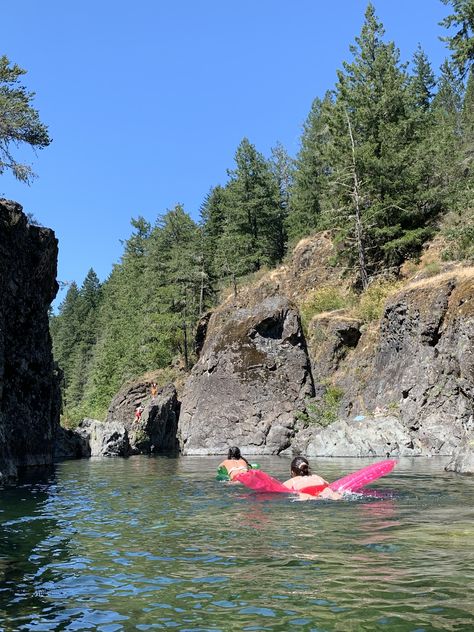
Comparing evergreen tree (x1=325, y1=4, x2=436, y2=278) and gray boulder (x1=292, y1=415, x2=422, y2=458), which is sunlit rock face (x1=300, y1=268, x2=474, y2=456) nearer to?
gray boulder (x1=292, y1=415, x2=422, y2=458)

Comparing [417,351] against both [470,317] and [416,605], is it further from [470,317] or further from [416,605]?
[416,605]

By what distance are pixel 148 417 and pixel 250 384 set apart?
8.83 metres

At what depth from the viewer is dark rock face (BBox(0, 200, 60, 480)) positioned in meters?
21.8

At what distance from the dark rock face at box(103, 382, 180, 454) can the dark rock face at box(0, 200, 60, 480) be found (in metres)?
10.6

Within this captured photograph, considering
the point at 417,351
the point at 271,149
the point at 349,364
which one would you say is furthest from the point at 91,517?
the point at 271,149

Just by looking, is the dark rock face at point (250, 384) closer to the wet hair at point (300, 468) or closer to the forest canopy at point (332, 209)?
the forest canopy at point (332, 209)

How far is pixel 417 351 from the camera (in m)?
26.6

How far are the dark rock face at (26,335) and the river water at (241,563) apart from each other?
10.6 metres

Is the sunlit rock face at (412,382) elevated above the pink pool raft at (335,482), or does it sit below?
above

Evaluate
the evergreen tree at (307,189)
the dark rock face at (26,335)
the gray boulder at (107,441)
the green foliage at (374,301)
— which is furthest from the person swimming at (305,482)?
the evergreen tree at (307,189)

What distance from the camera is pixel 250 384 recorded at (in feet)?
105

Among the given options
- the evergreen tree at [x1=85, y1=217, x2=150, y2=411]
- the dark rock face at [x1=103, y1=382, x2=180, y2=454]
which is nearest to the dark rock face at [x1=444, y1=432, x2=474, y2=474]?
the dark rock face at [x1=103, y1=382, x2=180, y2=454]

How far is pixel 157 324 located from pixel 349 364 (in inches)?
941

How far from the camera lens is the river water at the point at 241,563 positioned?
4.71 m
